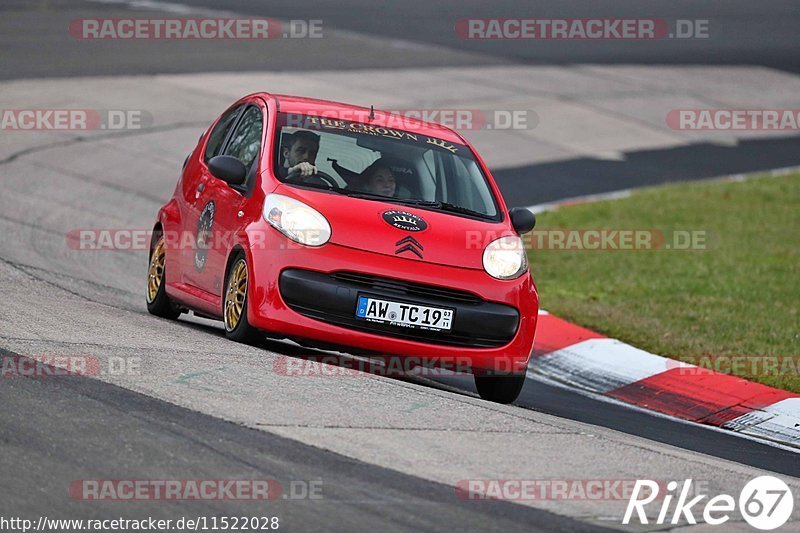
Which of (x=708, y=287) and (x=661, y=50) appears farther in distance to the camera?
(x=661, y=50)

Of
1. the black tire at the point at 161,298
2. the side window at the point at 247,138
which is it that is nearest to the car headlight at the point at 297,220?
the side window at the point at 247,138

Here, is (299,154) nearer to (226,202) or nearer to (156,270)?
(226,202)

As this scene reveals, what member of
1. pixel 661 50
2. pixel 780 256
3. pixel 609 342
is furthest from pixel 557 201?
pixel 661 50

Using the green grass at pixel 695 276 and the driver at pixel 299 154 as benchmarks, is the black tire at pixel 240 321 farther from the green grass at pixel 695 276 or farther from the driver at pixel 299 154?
the green grass at pixel 695 276

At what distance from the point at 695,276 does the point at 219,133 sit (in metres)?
5.53

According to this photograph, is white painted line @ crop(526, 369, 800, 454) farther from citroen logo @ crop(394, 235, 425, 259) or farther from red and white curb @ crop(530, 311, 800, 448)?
citroen logo @ crop(394, 235, 425, 259)

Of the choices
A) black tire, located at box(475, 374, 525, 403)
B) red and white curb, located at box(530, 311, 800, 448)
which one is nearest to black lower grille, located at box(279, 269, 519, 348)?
black tire, located at box(475, 374, 525, 403)

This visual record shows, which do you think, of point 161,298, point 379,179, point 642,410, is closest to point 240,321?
point 379,179

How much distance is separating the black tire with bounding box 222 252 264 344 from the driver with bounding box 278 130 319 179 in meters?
0.62

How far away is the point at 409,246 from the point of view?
8.38 metres

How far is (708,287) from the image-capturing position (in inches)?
524

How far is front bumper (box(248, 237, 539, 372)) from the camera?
8.26 metres

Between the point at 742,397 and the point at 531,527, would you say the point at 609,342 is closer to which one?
the point at 742,397

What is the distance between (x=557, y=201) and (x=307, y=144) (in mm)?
9440
